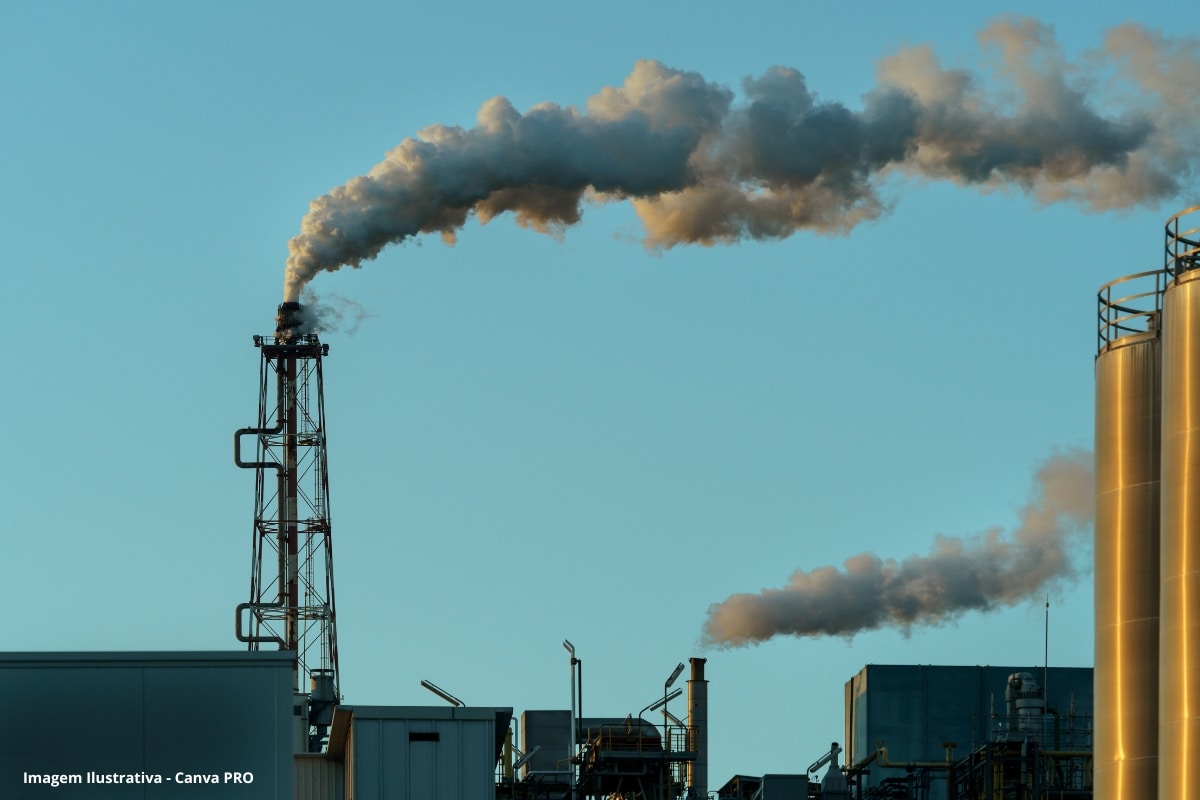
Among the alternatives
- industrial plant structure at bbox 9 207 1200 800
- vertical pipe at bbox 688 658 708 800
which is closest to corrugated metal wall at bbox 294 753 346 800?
industrial plant structure at bbox 9 207 1200 800

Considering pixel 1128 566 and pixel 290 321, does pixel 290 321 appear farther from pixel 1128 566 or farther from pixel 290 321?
pixel 1128 566

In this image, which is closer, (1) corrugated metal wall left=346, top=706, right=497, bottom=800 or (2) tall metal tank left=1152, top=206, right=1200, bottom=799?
(2) tall metal tank left=1152, top=206, right=1200, bottom=799

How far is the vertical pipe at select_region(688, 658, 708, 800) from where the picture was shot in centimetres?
7400

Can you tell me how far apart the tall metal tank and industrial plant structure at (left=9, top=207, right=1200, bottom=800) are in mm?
35

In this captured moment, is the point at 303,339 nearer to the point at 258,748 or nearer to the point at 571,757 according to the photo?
the point at 571,757

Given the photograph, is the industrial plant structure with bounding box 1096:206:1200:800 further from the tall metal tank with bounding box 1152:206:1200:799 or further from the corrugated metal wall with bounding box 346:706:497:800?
the corrugated metal wall with bounding box 346:706:497:800

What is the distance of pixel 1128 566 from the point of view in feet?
128

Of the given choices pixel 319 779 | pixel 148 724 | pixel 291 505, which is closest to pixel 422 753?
pixel 319 779

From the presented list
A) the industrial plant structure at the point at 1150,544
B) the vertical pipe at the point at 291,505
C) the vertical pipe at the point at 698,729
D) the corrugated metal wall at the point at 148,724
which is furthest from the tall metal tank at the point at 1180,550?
the vertical pipe at the point at 291,505

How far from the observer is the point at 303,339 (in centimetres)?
8100

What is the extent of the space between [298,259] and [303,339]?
2.72m

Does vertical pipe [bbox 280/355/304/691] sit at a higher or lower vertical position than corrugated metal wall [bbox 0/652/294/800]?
higher

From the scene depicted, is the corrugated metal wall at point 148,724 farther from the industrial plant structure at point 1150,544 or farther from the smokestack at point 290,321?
the smokestack at point 290,321

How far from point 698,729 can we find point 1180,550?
4134cm
